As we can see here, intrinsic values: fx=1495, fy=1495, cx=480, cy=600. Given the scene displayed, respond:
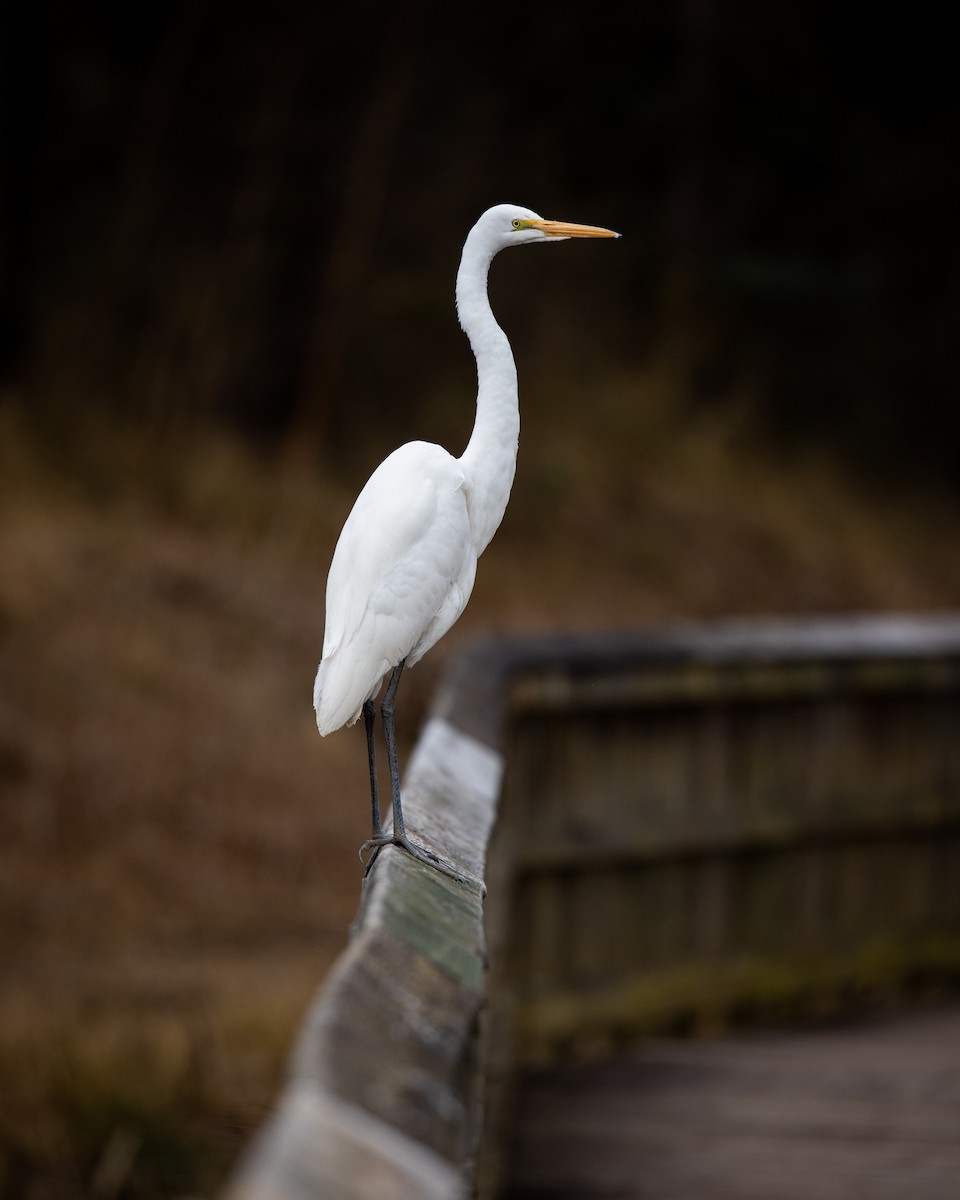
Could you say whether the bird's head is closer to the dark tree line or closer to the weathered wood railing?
the weathered wood railing

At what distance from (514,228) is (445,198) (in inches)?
419

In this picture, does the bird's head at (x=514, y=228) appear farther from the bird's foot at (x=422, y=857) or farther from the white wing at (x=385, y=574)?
the bird's foot at (x=422, y=857)

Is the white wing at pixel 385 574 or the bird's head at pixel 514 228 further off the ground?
the bird's head at pixel 514 228

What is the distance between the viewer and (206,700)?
731cm

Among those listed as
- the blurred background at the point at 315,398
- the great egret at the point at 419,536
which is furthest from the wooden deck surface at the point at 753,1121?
the great egret at the point at 419,536

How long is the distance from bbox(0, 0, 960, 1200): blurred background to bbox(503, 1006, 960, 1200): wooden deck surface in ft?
2.79

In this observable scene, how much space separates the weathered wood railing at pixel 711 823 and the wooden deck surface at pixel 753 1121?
0.50ft

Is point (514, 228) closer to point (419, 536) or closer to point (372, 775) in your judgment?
point (419, 536)

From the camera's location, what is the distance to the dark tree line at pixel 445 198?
34.2ft

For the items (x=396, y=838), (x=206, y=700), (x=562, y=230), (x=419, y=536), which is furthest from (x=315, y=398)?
(x=396, y=838)

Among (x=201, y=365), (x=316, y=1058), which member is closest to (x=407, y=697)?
(x=201, y=365)

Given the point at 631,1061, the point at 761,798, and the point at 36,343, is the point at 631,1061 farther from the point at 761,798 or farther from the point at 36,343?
the point at 36,343

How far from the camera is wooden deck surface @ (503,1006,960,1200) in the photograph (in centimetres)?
323

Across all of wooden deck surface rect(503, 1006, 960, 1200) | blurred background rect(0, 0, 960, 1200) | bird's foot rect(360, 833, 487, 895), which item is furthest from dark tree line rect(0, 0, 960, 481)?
bird's foot rect(360, 833, 487, 895)
